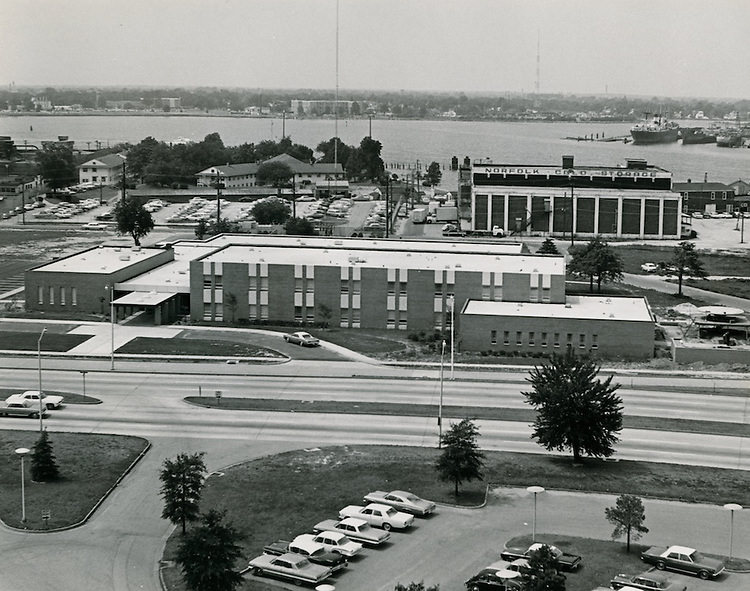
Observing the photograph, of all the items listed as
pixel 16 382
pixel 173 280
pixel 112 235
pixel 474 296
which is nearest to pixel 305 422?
pixel 16 382

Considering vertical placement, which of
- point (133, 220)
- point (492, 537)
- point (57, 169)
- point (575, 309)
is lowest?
point (492, 537)

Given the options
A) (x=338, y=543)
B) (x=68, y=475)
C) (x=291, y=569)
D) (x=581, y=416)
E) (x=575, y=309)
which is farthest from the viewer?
(x=575, y=309)

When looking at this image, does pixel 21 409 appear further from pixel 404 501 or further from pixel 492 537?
pixel 492 537

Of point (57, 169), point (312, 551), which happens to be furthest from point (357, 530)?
point (57, 169)

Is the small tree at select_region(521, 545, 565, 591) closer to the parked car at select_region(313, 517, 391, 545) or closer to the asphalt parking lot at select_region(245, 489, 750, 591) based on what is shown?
the asphalt parking lot at select_region(245, 489, 750, 591)

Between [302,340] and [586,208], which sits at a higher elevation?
[586,208]
